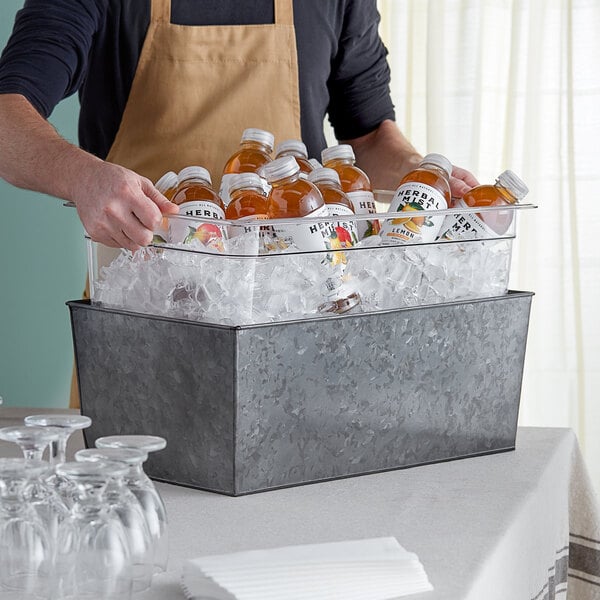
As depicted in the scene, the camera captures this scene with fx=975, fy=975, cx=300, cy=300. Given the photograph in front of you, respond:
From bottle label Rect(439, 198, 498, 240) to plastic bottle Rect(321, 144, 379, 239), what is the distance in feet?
0.33

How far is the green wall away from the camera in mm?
2285

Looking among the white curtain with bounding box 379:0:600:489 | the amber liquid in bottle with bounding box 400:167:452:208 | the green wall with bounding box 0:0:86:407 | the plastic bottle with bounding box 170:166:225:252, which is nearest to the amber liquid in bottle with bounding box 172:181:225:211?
the plastic bottle with bounding box 170:166:225:252

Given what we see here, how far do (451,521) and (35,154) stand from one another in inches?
24.4

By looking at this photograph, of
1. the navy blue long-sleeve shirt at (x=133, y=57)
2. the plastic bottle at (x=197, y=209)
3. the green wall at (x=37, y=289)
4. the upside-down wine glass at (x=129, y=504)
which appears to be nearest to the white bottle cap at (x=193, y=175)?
the plastic bottle at (x=197, y=209)

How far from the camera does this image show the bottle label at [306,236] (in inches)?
37.2

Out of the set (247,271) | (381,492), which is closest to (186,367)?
(247,271)

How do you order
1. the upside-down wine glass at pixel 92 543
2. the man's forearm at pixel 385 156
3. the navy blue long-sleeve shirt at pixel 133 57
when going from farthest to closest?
the man's forearm at pixel 385 156 → the navy blue long-sleeve shirt at pixel 133 57 → the upside-down wine glass at pixel 92 543

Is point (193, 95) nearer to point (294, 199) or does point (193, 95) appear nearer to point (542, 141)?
point (294, 199)

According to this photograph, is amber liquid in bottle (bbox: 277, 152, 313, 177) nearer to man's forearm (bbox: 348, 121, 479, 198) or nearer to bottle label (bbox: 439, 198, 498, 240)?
bottle label (bbox: 439, 198, 498, 240)

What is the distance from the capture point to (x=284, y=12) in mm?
1537

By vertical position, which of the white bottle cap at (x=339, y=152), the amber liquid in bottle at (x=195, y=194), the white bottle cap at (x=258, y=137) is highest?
the white bottle cap at (x=258, y=137)

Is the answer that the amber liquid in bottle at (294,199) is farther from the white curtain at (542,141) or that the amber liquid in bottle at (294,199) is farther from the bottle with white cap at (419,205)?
the white curtain at (542,141)

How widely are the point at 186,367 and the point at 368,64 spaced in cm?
96

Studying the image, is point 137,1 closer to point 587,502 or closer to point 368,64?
point 368,64
